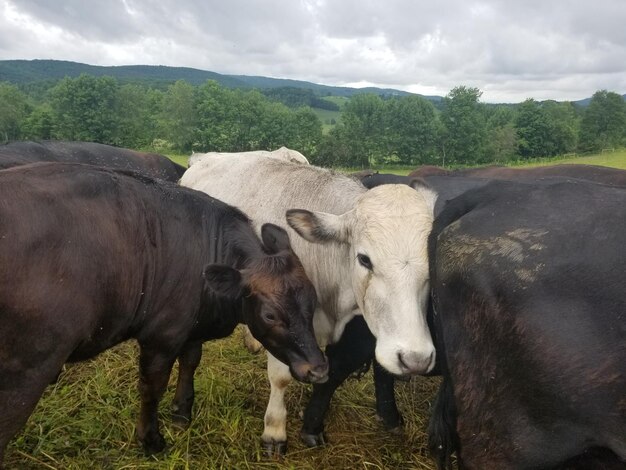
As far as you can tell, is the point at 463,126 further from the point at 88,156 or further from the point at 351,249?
the point at 351,249

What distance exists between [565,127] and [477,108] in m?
16.6

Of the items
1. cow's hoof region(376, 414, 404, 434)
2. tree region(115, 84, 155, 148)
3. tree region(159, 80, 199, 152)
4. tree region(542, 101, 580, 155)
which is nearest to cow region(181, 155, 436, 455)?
cow's hoof region(376, 414, 404, 434)

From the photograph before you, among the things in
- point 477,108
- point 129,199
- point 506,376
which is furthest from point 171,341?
point 477,108

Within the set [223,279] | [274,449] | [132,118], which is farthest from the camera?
[132,118]

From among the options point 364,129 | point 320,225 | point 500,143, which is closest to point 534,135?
point 500,143

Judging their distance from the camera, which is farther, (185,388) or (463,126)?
(463,126)

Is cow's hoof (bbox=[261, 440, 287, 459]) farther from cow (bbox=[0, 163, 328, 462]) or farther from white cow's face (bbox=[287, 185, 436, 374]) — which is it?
white cow's face (bbox=[287, 185, 436, 374])

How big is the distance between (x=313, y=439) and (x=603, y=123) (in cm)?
9503

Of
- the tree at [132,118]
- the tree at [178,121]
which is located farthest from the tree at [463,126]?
the tree at [132,118]

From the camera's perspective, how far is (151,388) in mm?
3580

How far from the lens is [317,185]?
438 cm

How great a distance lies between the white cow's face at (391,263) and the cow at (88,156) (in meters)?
4.33

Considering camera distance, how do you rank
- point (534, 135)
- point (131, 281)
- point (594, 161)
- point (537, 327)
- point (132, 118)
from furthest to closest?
point (534, 135)
point (132, 118)
point (594, 161)
point (131, 281)
point (537, 327)

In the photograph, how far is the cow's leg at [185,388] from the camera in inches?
163
